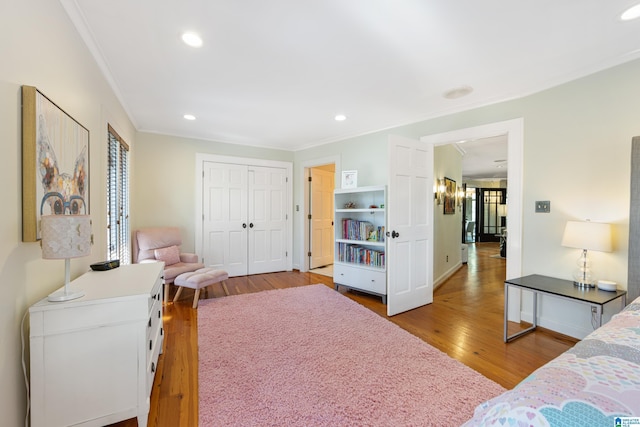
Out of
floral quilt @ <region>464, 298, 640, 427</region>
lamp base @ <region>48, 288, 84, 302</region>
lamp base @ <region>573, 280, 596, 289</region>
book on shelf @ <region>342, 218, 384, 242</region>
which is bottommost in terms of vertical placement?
lamp base @ <region>573, 280, 596, 289</region>

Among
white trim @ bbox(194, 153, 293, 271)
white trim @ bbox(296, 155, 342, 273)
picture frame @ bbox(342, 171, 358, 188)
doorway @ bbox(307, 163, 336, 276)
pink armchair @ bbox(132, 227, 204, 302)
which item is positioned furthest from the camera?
doorway @ bbox(307, 163, 336, 276)

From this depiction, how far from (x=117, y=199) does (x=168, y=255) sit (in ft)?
3.42

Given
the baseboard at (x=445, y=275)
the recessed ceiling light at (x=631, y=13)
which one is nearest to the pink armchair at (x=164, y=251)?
the baseboard at (x=445, y=275)

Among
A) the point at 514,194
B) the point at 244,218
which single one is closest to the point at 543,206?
the point at 514,194

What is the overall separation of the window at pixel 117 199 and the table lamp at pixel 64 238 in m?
1.54

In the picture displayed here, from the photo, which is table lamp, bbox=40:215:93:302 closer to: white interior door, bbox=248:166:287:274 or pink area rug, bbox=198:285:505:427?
pink area rug, bbox=198:285:505:427

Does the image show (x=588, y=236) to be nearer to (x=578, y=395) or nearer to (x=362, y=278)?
(x=578, y=395)

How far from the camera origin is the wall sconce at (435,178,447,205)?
4375 mm

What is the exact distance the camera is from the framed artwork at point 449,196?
189 inches

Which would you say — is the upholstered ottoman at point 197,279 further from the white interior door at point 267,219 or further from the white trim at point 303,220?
the white trim at point 303,220

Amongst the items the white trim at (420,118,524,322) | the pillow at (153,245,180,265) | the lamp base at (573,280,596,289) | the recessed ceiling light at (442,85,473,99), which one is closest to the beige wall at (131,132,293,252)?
the pillow at (153,245,180,265)

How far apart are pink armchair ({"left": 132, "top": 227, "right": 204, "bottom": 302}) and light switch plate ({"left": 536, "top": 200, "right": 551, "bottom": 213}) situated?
399 cm

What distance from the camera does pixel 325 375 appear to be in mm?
1977

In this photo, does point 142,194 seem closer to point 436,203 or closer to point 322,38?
point 322,38
